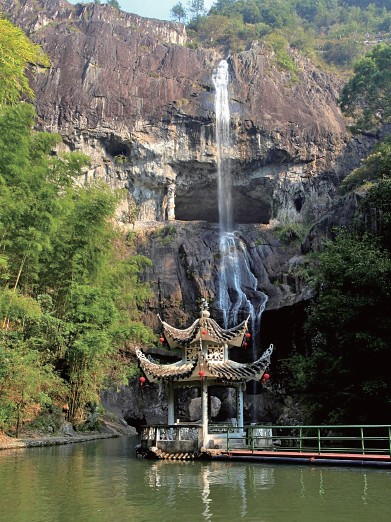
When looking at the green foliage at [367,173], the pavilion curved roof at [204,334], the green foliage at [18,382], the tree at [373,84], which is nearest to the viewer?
the pavilion curved roof at [204,334]

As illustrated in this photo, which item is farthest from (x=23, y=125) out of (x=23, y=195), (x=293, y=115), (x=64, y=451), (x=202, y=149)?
(x=293, y=115)

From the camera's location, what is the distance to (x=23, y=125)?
13.7 meters

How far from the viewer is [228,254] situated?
29.0 m

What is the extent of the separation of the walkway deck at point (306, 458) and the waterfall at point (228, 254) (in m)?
14.4

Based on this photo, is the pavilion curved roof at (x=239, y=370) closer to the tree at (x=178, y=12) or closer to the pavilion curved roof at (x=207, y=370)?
the pavilion curved roof at (x=207, y=370)

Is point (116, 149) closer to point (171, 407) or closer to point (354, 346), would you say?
point (171, 407)

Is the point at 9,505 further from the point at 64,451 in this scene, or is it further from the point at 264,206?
the point at 264,206

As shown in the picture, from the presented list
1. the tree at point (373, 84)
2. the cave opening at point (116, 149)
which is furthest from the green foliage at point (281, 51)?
the cave opening at point (116, 149)

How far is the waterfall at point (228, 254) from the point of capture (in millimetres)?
25734

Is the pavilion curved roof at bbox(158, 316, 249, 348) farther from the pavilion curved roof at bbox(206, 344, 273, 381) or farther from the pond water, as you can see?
the pond water

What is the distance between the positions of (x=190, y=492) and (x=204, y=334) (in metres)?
5.41

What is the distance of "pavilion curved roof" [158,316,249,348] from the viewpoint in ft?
40.0

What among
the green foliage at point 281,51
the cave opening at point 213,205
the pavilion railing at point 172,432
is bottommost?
the pavilion railing at point 172,432

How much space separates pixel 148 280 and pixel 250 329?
6.20 metres
